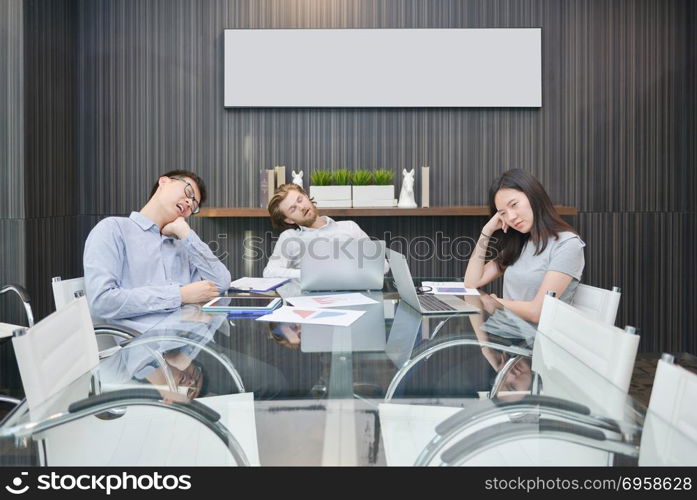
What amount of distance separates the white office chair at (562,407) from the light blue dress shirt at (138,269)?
1412 millimetres

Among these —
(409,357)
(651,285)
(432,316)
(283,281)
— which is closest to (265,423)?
(409,357)

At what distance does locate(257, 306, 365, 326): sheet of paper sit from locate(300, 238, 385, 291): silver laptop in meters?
0.42

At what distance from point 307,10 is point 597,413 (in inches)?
159

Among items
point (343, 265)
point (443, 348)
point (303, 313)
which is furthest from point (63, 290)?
point (443, 348)

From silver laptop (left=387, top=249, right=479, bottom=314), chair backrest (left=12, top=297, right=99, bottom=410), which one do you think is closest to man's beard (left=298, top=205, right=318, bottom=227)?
silver laptop (left=387, top=249, right=479, bottom=314)

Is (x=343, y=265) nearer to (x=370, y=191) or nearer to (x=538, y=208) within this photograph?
(x=538, y=208)

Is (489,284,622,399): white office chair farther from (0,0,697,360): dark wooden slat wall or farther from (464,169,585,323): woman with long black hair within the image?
(0,0,697,360): dark wooden slat wall

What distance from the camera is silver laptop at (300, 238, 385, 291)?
257 centimetres

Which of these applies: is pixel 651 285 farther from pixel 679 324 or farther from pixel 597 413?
pixel 597 413

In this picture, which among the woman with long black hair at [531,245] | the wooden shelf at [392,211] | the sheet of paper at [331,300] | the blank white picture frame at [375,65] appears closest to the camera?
the sheet of paper at [331,300]

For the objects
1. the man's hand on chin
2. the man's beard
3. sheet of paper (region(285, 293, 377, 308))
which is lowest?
sheet of paper (region(285, 293, 377, 308))

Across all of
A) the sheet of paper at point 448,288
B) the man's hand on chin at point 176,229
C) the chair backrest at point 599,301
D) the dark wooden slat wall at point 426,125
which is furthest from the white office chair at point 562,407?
the dark wooden slat wall at point 426,125

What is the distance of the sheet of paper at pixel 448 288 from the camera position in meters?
2.71

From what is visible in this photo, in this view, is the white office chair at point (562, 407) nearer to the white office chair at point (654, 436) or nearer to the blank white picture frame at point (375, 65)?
the white office chair at point (654, 436)
